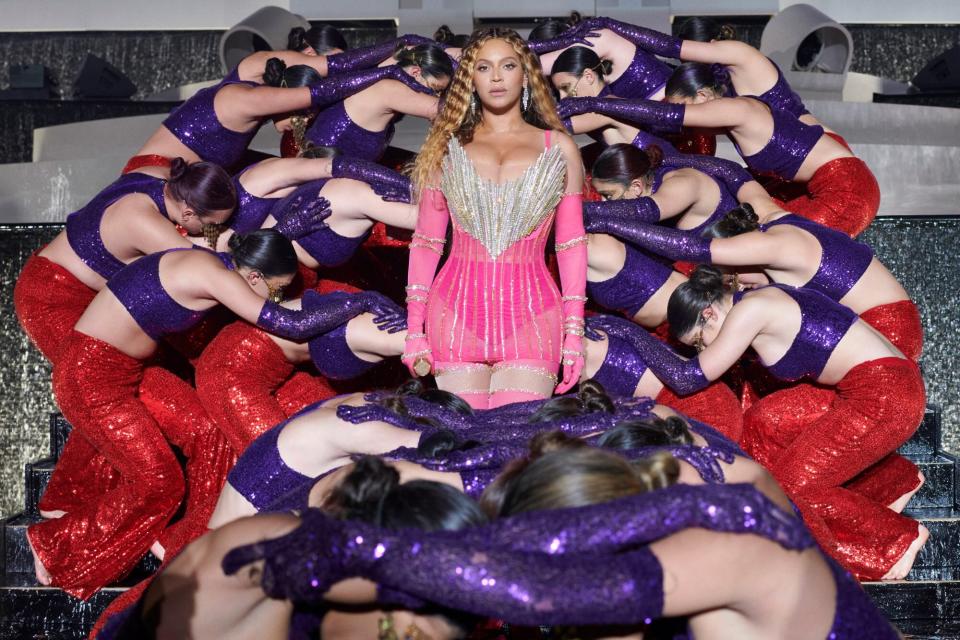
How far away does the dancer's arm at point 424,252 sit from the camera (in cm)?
323

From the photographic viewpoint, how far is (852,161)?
172 inches

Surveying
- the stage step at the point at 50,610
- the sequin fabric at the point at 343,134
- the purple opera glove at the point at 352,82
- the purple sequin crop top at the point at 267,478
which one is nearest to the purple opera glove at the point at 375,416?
the purple sequin crop top at the point at 267,478

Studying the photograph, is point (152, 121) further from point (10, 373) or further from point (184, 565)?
point (184, 565)

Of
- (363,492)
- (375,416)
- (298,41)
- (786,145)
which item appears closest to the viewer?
(363,492)

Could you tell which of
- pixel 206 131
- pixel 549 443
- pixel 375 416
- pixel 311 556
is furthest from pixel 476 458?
pixel 206 131

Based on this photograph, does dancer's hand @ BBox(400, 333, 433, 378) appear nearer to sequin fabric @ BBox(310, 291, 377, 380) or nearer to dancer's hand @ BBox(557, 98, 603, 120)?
sequin fabric @ BBox(310, 291, 377, 380)

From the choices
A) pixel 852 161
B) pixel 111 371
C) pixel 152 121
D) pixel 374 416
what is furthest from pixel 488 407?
pixel 152 121

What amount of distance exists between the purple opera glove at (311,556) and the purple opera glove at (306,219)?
2.24 meters

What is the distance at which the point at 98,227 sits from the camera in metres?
4.03

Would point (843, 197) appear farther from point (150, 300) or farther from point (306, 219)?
point (150, 300)

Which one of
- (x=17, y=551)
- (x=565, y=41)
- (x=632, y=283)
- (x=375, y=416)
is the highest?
(x=565, y=41)

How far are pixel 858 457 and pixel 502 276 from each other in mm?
1207

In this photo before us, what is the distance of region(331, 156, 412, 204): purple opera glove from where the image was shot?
384 centimetres

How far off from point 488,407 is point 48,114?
433cm
